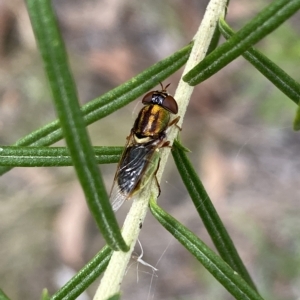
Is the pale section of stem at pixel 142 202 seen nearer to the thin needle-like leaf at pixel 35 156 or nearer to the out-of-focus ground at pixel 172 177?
the thin needle-like leaf at pixel 35 156

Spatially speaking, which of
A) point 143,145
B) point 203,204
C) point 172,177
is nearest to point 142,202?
point 203,204

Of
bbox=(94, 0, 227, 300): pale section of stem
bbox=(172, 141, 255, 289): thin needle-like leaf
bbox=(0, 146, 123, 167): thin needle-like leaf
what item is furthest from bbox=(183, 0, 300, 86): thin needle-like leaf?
bbox=(0, 146, 123, 167): thin needle-like leaf

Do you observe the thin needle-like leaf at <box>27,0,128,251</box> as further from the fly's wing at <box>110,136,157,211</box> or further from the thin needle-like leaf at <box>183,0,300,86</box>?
the fly's wing at <box>110,136,157,211</box>

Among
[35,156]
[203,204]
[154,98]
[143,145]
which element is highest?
[154,98]

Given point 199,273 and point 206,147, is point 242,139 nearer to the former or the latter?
point 206,147

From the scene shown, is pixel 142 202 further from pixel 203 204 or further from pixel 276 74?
pixel 276 74

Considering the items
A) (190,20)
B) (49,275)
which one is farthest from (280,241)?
(190,20)
